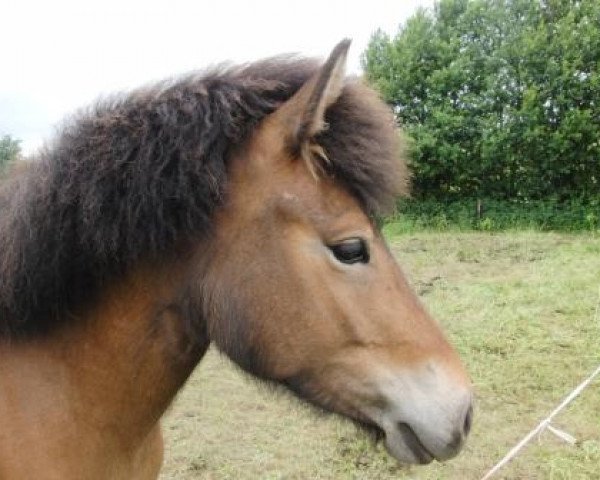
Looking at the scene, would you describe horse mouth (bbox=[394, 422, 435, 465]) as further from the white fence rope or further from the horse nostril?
the white fence rope

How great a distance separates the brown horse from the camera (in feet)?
5.53

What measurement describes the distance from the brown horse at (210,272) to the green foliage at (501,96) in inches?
555

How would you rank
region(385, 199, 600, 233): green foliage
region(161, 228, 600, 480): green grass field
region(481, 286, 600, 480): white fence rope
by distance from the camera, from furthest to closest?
1. region(385, 199, 600, 233): green foliage
2. region(161, 228, 600, 480): green grass field
3. region(481, 286, 600, 480): white fence rope

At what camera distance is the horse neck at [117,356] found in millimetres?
1813

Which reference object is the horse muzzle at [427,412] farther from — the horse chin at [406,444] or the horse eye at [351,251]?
the horse eye at [351,251]

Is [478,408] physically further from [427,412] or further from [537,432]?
[427,412]

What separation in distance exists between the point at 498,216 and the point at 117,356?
15.6m

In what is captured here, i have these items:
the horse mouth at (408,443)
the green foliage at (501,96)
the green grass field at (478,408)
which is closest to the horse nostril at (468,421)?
the horse mouth at (408,443)

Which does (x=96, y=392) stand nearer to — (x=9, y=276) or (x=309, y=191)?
(x=9, y=276)

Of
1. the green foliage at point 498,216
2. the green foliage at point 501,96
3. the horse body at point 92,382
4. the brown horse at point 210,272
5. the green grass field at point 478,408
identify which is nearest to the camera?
the brown horse at point 210,272

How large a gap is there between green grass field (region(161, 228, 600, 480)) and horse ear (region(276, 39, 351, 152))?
87 cm

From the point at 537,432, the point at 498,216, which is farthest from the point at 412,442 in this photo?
the point at 498,216

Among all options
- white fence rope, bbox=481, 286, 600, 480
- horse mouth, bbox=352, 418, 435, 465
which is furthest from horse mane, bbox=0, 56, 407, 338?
white fence rope, bbox=481, 286, 600, 480

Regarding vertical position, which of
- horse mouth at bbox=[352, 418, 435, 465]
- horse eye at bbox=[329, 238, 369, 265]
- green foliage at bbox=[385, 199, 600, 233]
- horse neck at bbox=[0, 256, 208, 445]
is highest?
horse eye at bbox=[329, 238, 369, 265]
